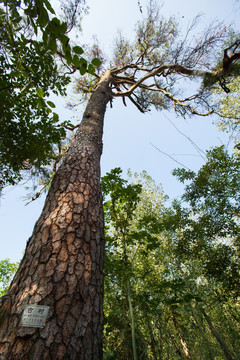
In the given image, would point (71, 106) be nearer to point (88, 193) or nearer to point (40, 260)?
point (88, 193)

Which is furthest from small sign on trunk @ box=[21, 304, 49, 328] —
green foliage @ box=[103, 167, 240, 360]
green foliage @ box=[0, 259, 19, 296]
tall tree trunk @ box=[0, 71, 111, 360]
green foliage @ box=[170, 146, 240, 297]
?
green foliage @ box=[0, 259, 19, 296]

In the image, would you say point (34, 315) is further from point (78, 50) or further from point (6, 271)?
point (6, 271)

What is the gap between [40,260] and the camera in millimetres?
1151

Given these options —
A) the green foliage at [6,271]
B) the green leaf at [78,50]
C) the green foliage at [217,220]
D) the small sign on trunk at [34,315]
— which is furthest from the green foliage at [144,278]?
the green foliage at [6,271]

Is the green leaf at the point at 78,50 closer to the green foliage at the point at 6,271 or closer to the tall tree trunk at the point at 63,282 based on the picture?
the tall tree trunk at the point at 63,282

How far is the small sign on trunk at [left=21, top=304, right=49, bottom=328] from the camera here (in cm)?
86

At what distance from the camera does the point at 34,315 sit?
0.89 metres

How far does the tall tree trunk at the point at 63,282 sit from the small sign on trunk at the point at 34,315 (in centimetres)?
2

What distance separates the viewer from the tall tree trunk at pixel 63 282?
827 mm

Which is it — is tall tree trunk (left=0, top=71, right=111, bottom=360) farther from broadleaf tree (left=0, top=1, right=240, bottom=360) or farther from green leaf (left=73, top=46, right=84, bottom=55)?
green leaf (left=73, top=46, right=84, bottom=55)

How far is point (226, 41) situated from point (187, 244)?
6.77 m

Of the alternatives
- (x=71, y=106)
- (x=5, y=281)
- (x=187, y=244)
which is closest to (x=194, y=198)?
Result: (x=187, y=244)

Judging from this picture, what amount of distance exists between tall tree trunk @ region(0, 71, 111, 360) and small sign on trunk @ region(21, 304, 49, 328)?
20mm

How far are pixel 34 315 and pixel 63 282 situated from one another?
20 cm
